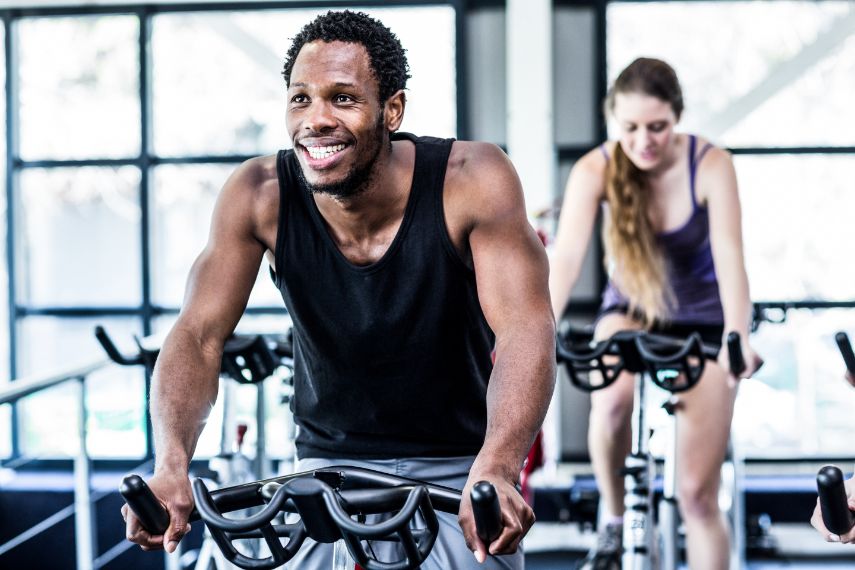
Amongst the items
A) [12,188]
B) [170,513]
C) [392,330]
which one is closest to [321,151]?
[392,330]

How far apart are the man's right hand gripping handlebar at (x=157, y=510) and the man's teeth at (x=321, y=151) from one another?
50 cm

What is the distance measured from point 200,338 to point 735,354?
1.22 m

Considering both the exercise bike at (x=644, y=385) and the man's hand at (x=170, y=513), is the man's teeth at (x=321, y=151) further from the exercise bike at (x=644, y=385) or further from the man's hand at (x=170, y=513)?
the exercise bike at (x=644, y=385)

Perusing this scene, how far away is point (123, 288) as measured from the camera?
5328 mm

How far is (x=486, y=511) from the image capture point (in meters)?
1.16

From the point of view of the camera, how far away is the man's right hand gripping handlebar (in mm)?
1217

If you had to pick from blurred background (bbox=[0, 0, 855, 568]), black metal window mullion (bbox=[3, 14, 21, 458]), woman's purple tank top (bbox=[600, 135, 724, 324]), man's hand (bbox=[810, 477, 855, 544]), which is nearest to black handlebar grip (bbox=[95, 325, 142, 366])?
woman's purple tank top (bbox=[600, 135, 724, 324])

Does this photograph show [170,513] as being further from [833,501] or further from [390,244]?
[833,501]

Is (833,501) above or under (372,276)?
under

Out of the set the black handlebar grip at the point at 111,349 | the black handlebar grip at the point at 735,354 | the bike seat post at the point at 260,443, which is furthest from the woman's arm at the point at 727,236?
the black handlebar grip at the point at 111,349

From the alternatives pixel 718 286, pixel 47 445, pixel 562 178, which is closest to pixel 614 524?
pixel 718 286

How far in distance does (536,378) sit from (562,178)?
3.46 m

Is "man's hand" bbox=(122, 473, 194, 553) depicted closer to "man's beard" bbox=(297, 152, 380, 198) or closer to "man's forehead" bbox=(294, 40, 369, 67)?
"man's beard" bbox=(297, 152, 380, 198)

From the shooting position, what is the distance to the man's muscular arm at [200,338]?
147 centimetres
